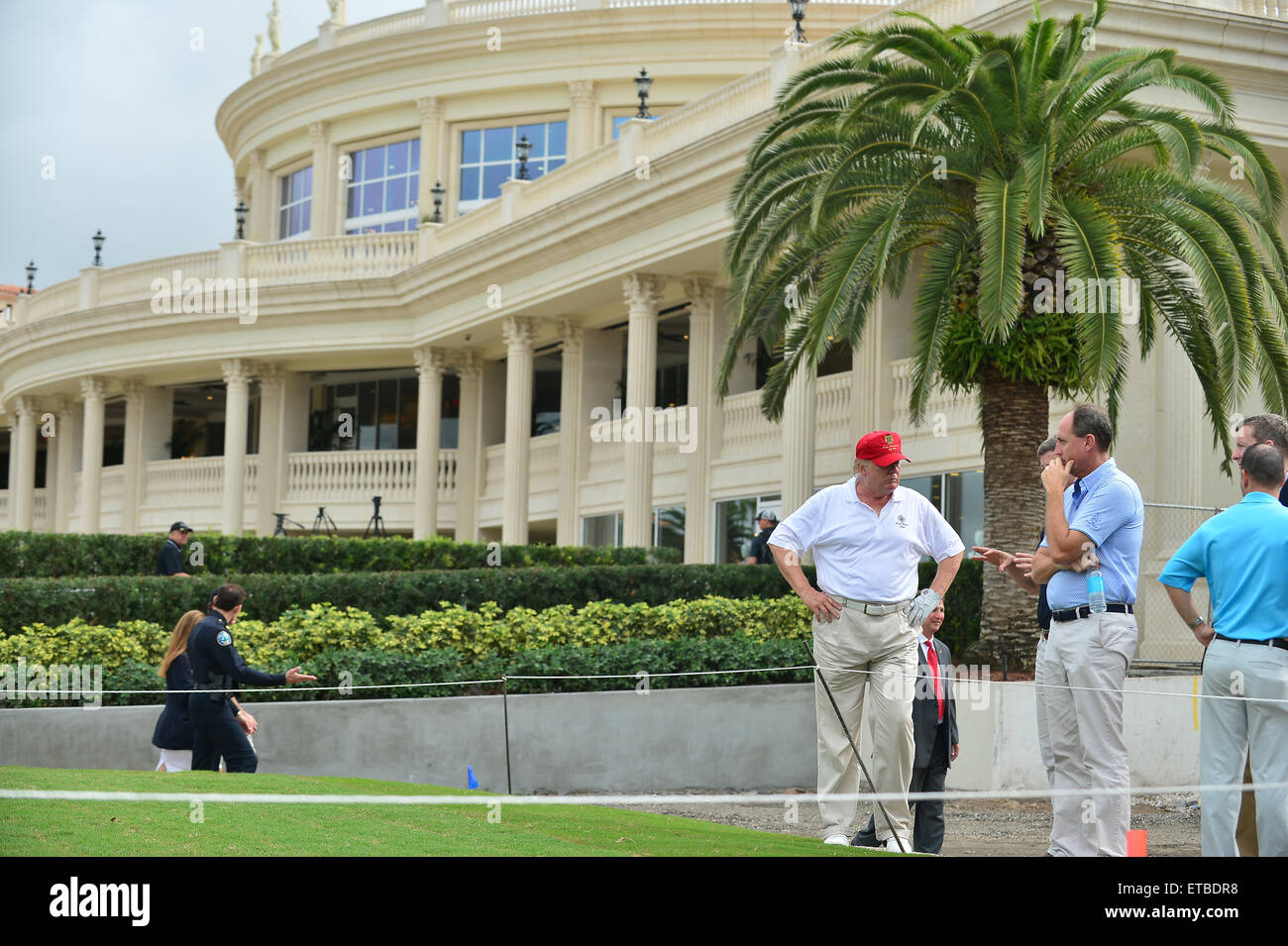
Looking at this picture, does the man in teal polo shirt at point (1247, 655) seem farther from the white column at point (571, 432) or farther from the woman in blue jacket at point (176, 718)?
the white column at point (571, 432)

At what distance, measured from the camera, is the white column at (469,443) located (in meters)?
32.3

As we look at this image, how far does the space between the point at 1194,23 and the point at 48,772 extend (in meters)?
15.2

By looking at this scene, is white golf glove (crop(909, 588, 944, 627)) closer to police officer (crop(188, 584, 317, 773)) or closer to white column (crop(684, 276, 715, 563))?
police officer (crop(188, 584, 317, 773))

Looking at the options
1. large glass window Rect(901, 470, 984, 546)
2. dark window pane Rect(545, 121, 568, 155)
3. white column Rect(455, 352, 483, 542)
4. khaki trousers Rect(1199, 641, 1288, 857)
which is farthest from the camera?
dark window pane Rect(545, 121, 568, 155)

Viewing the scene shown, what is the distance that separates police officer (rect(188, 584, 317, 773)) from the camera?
10.3 m

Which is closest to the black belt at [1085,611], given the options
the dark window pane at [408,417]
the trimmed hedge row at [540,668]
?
the trimmed hedge row at [540,668]

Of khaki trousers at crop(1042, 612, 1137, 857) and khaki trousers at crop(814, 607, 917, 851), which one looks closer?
khaki trousers at crop(1042, 612, 1137, 857)

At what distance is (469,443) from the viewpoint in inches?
1287

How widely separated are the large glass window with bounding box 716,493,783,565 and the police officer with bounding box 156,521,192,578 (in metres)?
9.39

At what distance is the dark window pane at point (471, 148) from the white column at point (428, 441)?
25.6ft

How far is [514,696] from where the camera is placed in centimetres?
1320

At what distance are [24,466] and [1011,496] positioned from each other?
105 feet

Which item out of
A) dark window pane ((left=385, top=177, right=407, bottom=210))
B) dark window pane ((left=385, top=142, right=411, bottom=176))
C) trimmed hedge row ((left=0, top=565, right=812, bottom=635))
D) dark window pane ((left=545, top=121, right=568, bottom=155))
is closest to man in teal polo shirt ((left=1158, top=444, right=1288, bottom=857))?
trimmed hedge row ((left=0, top=565, right=812, bottom=635))
